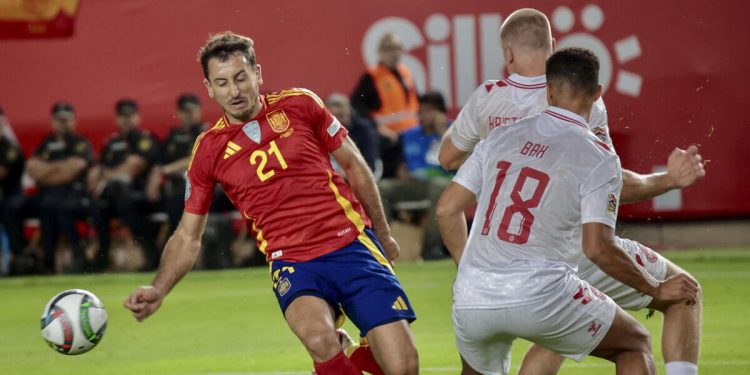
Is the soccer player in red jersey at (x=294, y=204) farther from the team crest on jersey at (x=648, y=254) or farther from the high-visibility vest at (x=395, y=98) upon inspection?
the high-visibility vest at (x=395, y=98)

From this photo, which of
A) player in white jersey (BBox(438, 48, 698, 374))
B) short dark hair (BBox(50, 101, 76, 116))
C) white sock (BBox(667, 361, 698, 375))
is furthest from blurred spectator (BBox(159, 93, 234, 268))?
player in white jersey (BBox(438, 48, 698, 374))

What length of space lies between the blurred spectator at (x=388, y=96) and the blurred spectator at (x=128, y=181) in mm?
2572

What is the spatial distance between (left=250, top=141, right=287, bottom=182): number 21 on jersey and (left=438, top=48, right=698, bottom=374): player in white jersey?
1.46m

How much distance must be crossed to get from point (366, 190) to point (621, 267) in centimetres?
199

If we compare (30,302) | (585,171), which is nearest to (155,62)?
(30,302)

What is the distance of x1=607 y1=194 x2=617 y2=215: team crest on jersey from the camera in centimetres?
566

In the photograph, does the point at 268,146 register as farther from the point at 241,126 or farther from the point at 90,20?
the point at 90,20

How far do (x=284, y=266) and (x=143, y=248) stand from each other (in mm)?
9750

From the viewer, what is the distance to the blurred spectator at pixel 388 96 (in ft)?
52.5

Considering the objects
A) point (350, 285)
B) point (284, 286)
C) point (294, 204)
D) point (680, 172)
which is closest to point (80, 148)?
point (294, 204)

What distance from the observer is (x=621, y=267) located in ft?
18.7

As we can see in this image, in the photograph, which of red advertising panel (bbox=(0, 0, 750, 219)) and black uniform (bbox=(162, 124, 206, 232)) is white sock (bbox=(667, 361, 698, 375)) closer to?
red advertising panel (bbox=(0, 0, 750, 219))

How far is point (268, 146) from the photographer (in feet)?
23.4

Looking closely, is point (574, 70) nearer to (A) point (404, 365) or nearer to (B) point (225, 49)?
(A) point (404, 365)
